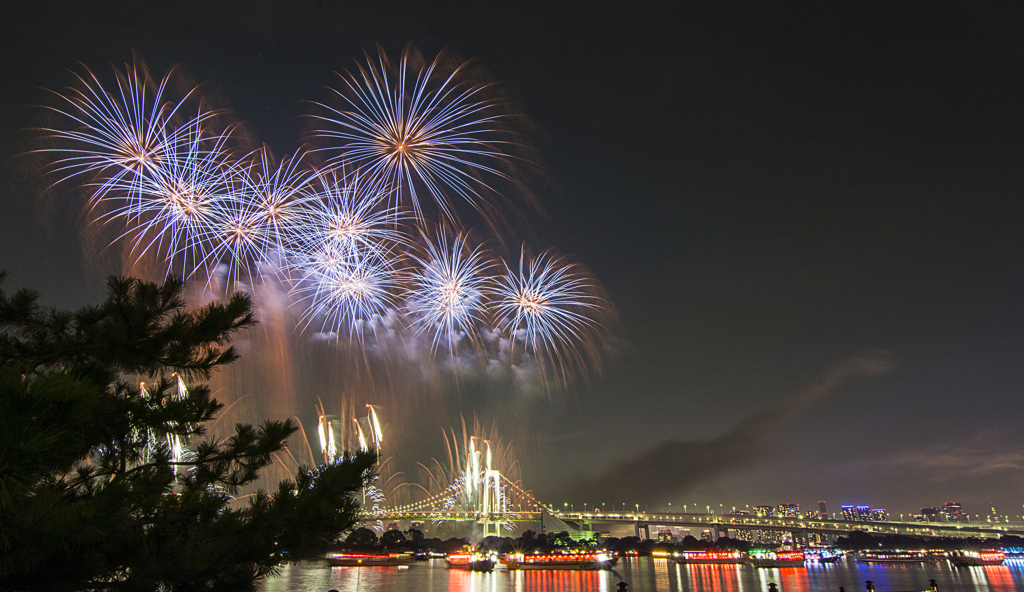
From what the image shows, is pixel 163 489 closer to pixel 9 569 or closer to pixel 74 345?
pixel 9 569

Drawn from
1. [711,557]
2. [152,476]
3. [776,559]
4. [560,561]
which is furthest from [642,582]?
[152,476]

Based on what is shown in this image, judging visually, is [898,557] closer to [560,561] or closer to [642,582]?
[560,561]

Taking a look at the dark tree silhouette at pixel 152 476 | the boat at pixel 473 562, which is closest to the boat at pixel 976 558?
the boat at pixel 473 562

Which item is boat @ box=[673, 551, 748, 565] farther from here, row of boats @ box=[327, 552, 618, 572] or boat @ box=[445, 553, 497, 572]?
boat @ box=[445, 553, 497, 572]

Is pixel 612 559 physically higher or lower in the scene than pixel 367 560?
higher

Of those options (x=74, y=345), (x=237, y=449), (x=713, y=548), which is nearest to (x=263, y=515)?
(x=237, y=449)

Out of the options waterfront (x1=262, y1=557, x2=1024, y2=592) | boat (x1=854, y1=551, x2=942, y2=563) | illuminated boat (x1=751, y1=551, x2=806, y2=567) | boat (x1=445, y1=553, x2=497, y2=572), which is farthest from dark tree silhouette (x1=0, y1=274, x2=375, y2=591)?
boat (x1=854, y1=551, x2=942, y2=563)

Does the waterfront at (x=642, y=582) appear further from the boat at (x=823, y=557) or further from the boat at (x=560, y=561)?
the boat at (x=823, y=557)
